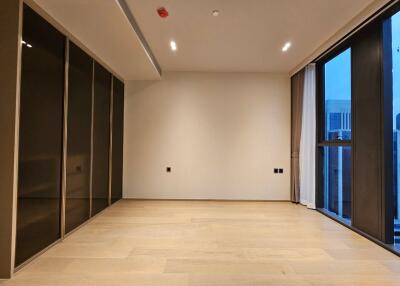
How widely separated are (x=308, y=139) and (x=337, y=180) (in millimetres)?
932

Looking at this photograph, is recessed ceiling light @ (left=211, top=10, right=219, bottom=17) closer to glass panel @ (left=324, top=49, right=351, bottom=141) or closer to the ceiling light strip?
the ceiling light strip

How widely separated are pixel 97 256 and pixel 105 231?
82cm

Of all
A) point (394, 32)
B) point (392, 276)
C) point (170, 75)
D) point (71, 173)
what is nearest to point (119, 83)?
point (170, 75)

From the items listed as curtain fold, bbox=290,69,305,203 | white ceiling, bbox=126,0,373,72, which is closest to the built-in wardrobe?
white ceiling, bbox=126,0,373,72

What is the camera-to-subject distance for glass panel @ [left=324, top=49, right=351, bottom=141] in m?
3.86

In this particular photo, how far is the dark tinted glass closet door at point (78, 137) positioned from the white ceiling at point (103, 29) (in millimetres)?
273

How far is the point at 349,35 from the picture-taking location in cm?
348

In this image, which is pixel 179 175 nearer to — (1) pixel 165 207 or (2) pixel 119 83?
(1) pixel 165 207

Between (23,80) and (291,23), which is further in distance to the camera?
(291,23)

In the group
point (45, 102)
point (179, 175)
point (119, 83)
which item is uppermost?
point (119, 83)

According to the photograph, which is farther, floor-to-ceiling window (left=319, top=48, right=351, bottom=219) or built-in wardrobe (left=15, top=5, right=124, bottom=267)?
floor-to-ceiling window (left=319, top=48, right=351, bottom=219)

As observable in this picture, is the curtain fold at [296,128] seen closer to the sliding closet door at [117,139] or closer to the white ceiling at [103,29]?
the white ceiling at [103,29]

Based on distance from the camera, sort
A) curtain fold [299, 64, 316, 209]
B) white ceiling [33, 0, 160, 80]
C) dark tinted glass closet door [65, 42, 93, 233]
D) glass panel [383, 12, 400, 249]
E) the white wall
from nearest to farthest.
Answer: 1. white ceiling [33, 0, 160, 80]
2. glass panel [383, 12, 400, 249]
3. dark tinted glass closet door [65, 42, 93, 233]
4. curtain fold [299, 64, 316, 209]
5. the white wall

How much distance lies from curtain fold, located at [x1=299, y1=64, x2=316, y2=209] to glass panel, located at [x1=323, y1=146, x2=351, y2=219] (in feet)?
0.75
